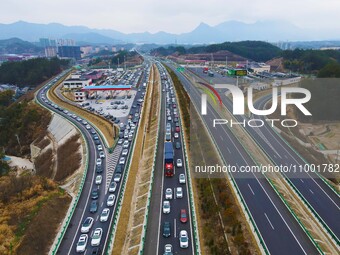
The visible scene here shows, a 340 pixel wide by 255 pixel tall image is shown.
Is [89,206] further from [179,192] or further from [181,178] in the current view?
[181,178]

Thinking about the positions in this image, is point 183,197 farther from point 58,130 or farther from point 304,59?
point 304,59

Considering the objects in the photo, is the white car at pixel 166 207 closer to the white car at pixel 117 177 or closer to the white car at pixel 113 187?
the white car at pixel 113 187

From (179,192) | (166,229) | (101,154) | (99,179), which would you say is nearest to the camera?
(166,229)

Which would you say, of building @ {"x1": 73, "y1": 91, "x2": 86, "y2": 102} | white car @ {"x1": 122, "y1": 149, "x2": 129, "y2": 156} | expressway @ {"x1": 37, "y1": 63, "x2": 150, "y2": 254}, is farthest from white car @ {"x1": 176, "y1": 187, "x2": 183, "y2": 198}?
building @ {"x1": 73, "y1": 91, "x2": 86, "y2": 102}

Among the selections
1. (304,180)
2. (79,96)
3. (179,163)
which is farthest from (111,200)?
(79,96)

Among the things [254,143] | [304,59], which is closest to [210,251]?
[254,143]
